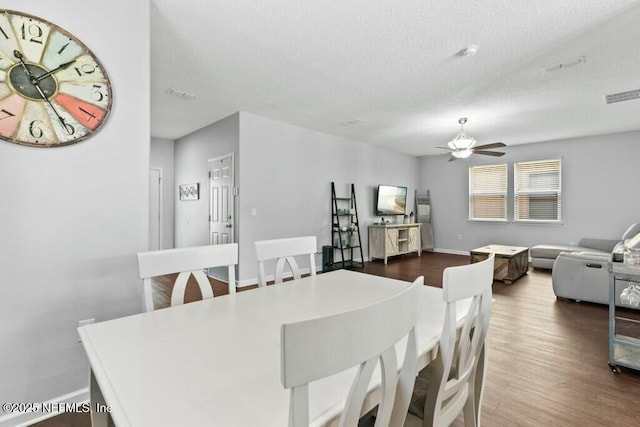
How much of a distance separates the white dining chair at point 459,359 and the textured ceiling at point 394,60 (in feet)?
6.65

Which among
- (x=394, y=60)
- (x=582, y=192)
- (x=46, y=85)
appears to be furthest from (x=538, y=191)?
(x=46, y=85)

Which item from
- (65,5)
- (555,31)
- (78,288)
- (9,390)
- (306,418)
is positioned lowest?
(9,390)

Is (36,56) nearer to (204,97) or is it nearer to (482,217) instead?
(204,97)

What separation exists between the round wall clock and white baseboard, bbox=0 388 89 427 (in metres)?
1.49

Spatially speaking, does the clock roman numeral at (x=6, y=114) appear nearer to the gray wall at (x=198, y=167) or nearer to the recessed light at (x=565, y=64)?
the gray wall at (x=198, y=167)

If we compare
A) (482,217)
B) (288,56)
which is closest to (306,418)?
(288,56)

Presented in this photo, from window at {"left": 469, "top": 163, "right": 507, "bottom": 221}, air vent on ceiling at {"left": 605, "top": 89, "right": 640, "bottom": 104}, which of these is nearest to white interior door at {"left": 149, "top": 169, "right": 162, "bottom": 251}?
window at {"left": 469, "top": 163, "right": 507, "bottom": 221}

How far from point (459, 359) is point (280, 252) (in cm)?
119

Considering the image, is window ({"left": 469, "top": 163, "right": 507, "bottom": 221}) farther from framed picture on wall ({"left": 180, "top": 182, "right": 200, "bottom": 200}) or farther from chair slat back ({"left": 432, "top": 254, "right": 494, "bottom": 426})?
chair slat back ({"left": 432, "top": 254, "right": 494, "bottom": 426})

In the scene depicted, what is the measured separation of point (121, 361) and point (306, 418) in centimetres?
66

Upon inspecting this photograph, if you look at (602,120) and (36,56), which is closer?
(36,56)

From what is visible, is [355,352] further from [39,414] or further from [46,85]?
[46,85]

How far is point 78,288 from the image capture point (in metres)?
1.79

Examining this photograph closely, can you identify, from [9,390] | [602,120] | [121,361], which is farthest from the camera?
[602,120]
